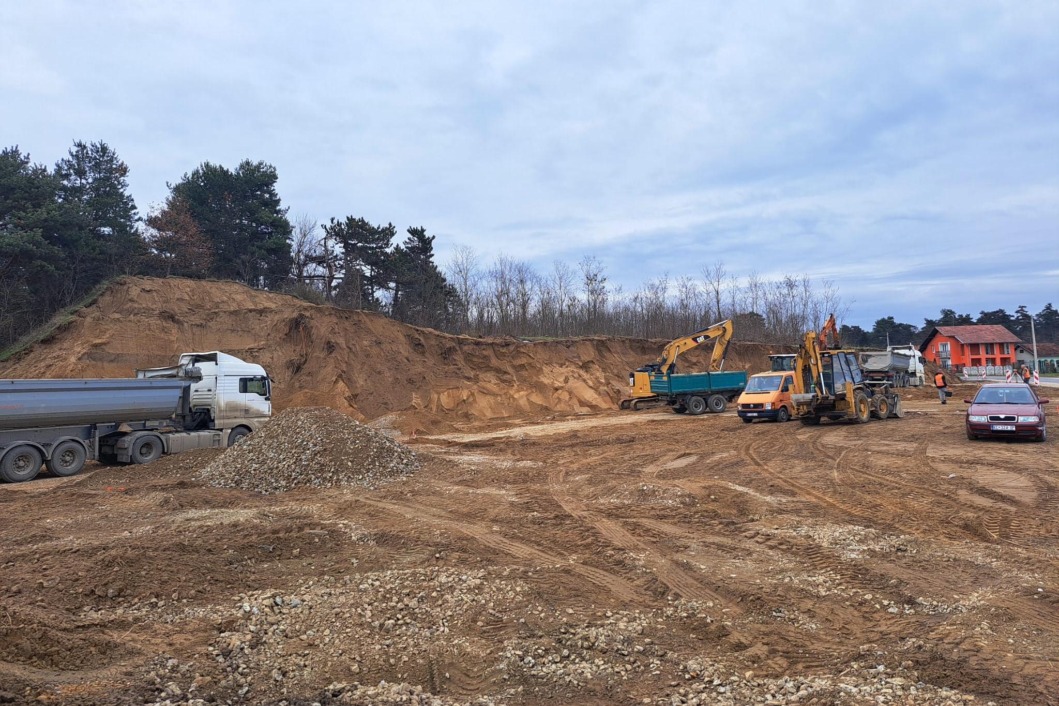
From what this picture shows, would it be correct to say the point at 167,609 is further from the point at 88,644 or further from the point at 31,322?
the point at 31,322

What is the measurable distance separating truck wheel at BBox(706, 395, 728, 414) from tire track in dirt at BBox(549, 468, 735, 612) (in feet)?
63.8

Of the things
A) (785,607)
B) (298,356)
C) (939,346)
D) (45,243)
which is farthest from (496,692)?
(939,346)

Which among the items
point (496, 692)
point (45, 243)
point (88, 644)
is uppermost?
point (45, 243)

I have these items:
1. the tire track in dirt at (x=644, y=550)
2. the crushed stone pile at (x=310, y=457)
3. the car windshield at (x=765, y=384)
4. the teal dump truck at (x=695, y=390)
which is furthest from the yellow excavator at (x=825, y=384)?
the crushed stone pile at (x=310, y=457)

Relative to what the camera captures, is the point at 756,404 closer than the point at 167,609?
No

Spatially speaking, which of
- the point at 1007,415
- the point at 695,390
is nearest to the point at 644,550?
the point at 1007,415

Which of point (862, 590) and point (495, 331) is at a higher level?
point (495, 331)

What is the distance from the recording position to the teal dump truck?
29.6 m

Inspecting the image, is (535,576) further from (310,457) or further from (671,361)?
(671,361)

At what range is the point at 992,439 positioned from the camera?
17.1m

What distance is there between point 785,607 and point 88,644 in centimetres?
597

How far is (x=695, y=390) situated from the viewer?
30.0 meters

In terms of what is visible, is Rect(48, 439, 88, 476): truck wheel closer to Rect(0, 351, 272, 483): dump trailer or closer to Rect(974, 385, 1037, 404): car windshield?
Rect(0, 351, 272, 483): dump trailer

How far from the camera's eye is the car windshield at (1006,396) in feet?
55.6
